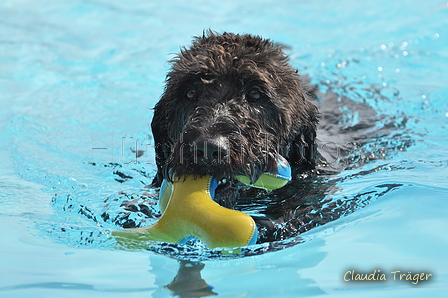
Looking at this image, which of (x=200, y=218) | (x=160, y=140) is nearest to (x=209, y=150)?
(x=200, y=218)

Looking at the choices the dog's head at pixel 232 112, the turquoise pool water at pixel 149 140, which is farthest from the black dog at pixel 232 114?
the turquoise pool water at pixel 149 140

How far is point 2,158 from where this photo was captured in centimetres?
610

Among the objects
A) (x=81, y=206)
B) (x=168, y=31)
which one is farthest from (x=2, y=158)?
(x=168, y=31)

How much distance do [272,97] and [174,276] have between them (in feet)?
5.00

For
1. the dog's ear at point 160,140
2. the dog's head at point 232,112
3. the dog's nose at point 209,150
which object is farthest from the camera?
the dog's ear at point 160,140

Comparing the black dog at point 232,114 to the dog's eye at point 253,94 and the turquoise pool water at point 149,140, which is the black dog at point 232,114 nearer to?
the dog's eye at point 253,94

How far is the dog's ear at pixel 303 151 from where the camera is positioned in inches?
184

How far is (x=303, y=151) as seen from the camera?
4.75m

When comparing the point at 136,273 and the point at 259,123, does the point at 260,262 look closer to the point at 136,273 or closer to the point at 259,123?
the point at 136,273

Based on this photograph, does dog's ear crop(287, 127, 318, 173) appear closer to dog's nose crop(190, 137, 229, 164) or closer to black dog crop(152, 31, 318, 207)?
black dog crop(152, 31, 318, 207)

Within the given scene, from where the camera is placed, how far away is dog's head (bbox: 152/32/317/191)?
11.6 ft

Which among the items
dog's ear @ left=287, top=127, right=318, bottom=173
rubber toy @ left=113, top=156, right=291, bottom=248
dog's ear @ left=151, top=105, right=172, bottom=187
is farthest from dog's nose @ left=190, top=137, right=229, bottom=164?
dog's ear @ left=287, top=127, right=318, bottom=173

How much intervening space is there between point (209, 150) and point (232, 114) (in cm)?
60

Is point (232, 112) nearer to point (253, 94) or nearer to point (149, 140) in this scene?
point (253, 94)
